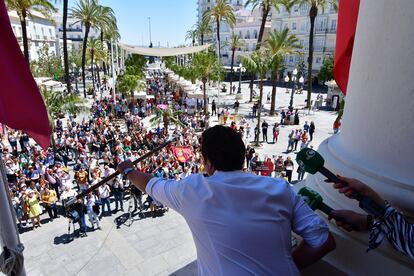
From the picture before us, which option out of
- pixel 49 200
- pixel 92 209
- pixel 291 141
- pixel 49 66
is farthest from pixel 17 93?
pixel 49 66

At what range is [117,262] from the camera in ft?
29.2

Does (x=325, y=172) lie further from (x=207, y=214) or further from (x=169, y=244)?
(x=169, y=244)

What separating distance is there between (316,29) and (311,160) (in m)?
56.2

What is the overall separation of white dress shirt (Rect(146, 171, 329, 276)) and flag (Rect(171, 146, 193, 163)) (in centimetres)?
1247

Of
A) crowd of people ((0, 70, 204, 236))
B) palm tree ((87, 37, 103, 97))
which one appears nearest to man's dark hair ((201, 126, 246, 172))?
crowd of people ((0, 70, 204, 236))

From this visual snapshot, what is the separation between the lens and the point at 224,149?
1.84 m

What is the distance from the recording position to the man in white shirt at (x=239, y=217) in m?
1.66

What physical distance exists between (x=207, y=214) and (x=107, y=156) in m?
12.9

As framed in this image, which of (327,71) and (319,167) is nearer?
(319,167)

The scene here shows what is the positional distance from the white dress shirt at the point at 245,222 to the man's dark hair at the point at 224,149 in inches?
2.1

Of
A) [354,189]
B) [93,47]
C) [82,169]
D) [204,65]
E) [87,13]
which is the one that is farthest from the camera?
[93,47]

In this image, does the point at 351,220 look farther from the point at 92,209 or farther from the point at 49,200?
the point at 49,200

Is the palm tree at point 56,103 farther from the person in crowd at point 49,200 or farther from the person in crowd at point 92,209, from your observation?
the person in crowd at point 92,209

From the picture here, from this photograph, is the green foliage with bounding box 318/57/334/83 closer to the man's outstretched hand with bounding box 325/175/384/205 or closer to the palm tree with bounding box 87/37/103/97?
the palm tree with bounding box 87/37/103/97
